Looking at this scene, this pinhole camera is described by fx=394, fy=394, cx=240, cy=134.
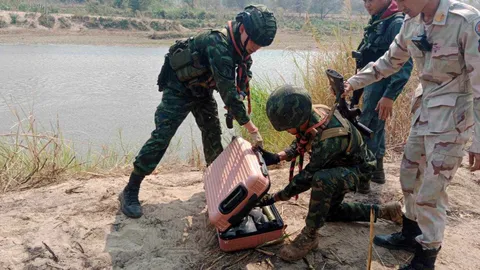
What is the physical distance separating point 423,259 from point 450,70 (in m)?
1.13

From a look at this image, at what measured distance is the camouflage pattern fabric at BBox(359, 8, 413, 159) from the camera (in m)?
3.07

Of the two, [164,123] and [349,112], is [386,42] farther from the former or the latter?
[164,123]

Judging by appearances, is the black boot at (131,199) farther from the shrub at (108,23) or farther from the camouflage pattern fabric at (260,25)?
the shrub at (108,23)

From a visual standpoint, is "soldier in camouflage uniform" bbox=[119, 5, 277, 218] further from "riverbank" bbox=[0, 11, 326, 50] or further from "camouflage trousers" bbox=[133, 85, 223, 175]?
"riverbank" bbox=[0, 11, 326, 50]

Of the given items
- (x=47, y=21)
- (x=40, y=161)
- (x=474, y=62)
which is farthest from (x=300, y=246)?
(x=47, y=21)

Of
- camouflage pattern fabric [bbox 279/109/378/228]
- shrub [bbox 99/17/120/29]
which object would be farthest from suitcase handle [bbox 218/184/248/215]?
shrub [bbox 99/17/120/29]

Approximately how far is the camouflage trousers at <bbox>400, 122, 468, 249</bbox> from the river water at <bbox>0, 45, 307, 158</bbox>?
2.84 m

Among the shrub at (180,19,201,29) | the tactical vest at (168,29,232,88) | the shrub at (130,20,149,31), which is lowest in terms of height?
the shrub at (130,20,149,31)

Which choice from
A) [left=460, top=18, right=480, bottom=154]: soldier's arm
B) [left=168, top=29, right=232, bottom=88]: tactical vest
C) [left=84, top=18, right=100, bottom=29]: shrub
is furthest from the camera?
[left=84, top=18, right=100, bottom=29]: shrub

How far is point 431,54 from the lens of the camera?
214 cm

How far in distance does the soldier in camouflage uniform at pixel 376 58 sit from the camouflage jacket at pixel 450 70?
728 mm

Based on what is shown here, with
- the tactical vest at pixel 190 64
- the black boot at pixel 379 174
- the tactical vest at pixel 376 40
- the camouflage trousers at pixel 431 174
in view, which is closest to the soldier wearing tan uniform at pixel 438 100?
the camouflage trousers at pixel 431 174

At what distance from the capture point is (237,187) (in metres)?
2.27

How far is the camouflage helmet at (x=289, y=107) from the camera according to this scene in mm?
2285
